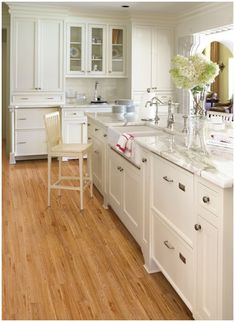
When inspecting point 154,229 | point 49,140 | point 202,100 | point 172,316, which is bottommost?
point 172,316

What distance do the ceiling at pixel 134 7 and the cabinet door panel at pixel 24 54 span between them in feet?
1.69

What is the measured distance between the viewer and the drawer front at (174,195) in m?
1.86

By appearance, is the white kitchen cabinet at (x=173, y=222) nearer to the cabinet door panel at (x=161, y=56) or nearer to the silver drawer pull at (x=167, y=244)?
the silver drawer pull at (x=167, y=244)

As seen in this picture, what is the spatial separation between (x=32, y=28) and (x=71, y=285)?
4572mm

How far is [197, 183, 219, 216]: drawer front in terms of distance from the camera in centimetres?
158

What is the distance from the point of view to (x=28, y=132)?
5871 millimetres

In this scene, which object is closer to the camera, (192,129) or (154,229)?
(154,229)

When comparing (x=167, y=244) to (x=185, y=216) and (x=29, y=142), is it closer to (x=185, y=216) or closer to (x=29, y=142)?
(x=185, y=216)

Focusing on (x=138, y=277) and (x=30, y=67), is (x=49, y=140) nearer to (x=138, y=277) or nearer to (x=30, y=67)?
(x=138, y=277)

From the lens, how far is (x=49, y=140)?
146 inches

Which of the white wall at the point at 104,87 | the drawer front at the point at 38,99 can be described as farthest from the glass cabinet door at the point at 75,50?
the drawer front at the point at 38,99

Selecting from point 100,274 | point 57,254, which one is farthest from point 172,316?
point 57,254

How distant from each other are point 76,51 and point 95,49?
342 millimetres

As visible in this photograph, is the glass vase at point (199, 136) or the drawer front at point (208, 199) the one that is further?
the glass vase at point (199, 136)
